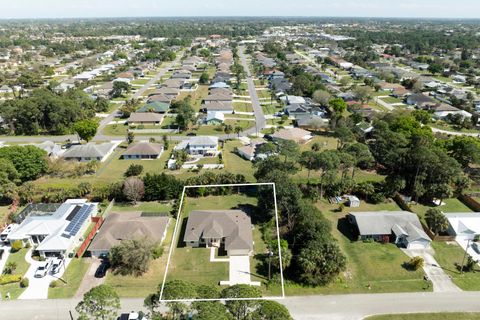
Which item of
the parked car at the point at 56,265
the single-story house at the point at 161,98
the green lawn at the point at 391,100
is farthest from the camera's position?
the green lawn at the point at 391,100

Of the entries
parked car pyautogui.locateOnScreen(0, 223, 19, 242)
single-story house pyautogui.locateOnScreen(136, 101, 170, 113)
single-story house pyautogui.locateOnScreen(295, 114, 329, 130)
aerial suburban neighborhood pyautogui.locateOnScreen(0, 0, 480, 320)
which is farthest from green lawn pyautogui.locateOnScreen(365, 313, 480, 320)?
single-story house pyautogui.locateOnScreen(136, 101, 170, 113)

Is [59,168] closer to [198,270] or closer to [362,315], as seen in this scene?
[198,270]

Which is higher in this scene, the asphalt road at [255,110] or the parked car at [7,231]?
the parked car at [7,231]

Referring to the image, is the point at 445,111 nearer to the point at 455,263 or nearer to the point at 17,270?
the point at 455,263

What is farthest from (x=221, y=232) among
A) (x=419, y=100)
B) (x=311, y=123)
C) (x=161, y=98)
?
(x=419, y=100)

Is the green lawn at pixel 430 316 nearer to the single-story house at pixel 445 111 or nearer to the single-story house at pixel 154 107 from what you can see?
the single-story house at pixel 445 111

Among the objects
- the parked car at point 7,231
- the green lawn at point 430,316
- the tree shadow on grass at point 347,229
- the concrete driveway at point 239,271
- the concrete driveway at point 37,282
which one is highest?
the parked car at point 7,231

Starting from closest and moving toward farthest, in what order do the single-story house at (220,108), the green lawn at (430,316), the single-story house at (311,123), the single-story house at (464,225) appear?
the green lawn at (430,316) → the single-story house at (464,225) → the single-story house at (311,123) → the single-story house at (220,108)

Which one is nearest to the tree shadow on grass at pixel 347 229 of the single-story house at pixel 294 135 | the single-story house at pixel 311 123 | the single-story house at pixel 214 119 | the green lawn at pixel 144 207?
the green lawn at pixel 144 207
